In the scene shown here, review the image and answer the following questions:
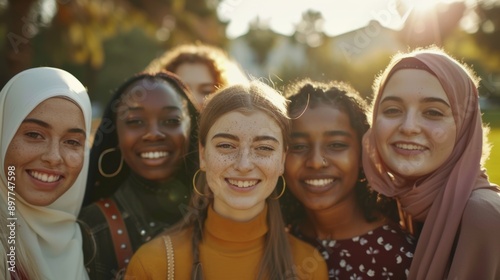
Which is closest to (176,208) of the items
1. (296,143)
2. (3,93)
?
(296,143)

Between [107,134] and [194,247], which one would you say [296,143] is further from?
[107,134]

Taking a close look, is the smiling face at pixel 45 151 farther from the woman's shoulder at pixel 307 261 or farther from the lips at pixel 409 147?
the lips at pixel 409 147

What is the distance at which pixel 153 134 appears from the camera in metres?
4.16

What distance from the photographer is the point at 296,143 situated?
153 inches

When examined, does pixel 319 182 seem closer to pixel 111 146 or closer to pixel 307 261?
pixel 307 261

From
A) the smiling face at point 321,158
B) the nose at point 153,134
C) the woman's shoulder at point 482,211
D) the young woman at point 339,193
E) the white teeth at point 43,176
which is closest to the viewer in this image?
the woman's shoulder at point 482,211

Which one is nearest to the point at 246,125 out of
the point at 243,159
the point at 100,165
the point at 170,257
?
the point at 243,159

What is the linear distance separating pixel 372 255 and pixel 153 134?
178 cm

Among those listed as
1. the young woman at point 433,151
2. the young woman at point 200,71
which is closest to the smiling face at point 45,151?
the young woman at point 433,151

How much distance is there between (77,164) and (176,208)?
0.97 metres

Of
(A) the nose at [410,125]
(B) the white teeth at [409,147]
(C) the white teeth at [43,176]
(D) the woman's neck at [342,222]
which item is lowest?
(D) the woman's neck at [342,222]

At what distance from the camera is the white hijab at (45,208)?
3.46m

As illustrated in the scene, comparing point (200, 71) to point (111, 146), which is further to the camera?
point (200, 71)

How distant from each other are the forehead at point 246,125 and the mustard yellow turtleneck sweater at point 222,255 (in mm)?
529
